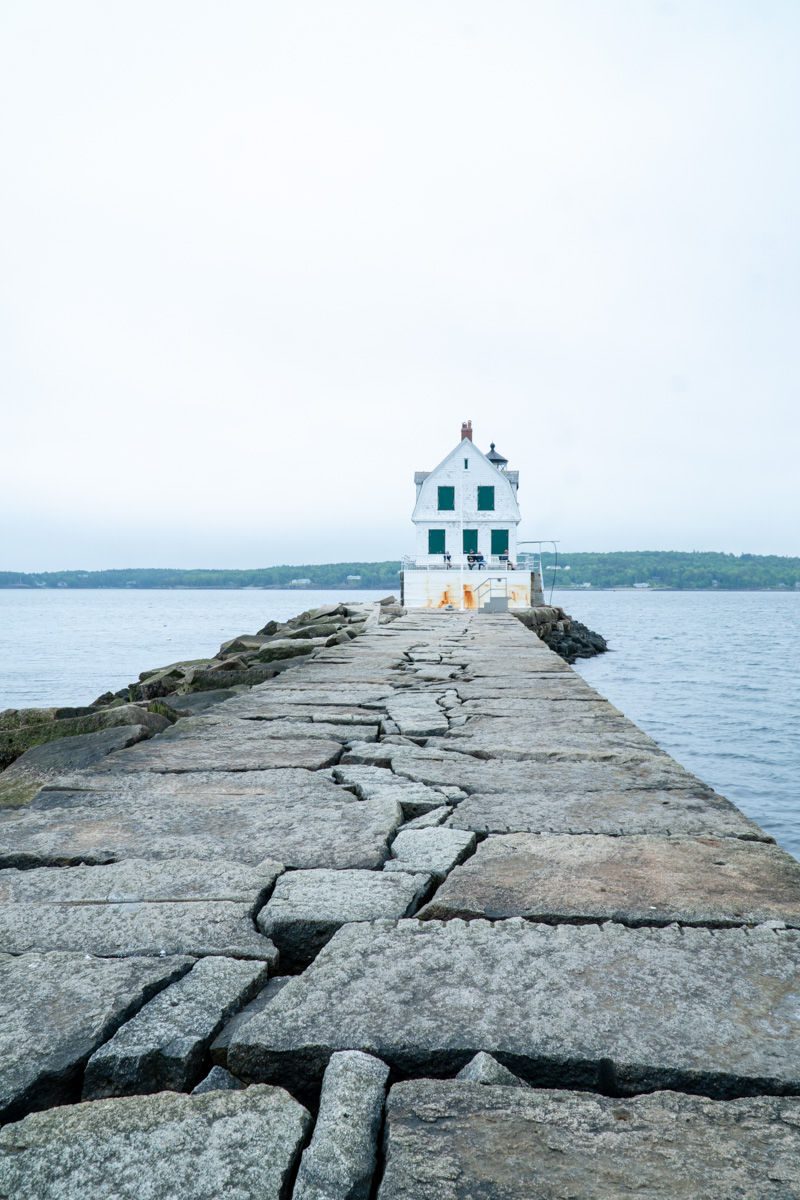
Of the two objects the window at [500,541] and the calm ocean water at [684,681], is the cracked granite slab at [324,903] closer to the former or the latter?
the calm ocean water at [684,681]

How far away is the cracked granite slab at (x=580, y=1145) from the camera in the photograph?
109cm

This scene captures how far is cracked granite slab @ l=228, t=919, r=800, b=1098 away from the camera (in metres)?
1.37

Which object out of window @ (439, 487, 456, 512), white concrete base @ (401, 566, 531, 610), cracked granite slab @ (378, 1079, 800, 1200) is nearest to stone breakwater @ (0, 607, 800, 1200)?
cracked granite slab @ (378, 1079, 800, 1200)

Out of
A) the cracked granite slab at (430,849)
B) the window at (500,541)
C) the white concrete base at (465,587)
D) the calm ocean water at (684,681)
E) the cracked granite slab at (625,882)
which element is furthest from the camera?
the window at (500,541)

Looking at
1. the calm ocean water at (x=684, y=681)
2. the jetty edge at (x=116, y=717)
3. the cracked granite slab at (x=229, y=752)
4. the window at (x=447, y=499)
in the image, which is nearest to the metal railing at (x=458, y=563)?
the window at (x=447, y=499)

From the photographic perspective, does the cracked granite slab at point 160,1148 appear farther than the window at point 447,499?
No

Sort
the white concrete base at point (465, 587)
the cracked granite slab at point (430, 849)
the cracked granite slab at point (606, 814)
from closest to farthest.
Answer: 1. the cracked granite slab at point (430, 849)
2. the cracked granite slab at point (606, 814)
3. the white concrete base at point (465, 587)

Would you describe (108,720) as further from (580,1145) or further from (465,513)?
(465,513)

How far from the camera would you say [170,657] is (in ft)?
102

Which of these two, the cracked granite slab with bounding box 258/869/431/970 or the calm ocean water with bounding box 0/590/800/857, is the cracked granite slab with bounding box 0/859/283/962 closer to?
the cracked granite slab with bounding box 258/869/431/970

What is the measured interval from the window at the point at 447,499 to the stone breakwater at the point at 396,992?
25.3m

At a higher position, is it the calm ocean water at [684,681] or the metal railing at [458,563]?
the metal railing at [458,563]

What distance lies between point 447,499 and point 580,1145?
90.0 ft

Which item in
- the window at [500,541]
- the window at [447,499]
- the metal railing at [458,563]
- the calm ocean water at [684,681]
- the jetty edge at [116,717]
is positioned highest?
the window at [447,499]
